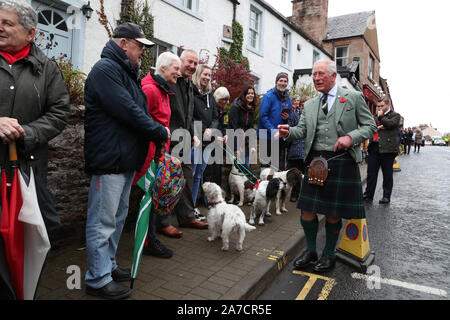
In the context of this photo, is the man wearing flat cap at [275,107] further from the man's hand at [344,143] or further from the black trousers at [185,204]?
the man's hand at [344,143]

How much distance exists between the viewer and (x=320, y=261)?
374cm

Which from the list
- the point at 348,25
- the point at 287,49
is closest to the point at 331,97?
the point at 287,49

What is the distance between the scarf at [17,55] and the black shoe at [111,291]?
1975 millimetres

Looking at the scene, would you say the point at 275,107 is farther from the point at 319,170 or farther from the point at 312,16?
the point at 312,16

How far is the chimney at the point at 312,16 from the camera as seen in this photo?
79.4ft


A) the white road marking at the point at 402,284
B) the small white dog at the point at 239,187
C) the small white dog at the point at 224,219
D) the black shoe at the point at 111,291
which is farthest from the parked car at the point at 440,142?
the black shoe at the point at 111,291

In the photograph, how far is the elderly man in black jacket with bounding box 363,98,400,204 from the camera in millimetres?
7434

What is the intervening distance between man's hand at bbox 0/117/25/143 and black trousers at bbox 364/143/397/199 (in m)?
7.71

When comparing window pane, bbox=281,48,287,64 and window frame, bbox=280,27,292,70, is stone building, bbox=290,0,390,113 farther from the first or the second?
window pane, bbox=281,48,287,64

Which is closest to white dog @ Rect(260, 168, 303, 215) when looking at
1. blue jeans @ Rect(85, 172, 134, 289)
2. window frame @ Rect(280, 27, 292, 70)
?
blue jeans @ Rect(85, 172, 134, 289)

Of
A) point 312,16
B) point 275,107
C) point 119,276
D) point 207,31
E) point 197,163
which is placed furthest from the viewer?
point 312,16

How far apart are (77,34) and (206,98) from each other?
17.6 feet

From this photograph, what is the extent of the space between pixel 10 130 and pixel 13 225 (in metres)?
0.63

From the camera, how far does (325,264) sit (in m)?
3.68
